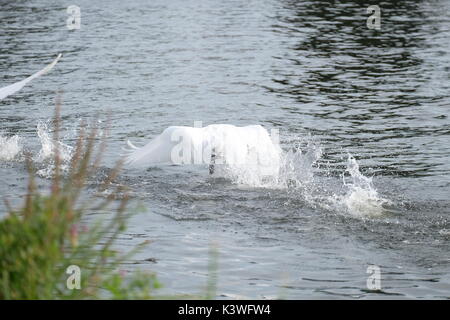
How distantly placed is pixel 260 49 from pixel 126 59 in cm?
385

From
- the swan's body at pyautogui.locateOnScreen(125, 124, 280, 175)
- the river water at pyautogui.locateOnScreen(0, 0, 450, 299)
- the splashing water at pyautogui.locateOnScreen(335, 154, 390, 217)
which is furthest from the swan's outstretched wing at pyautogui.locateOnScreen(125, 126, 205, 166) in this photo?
the splashing water at pyautogui.locateOnScreen(335, 154, 390, 217)

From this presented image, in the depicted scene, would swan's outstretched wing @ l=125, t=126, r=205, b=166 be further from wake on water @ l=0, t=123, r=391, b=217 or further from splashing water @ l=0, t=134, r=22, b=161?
splashing water @ l=0, t=134, r=22, b=161

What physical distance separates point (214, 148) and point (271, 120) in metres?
5.02

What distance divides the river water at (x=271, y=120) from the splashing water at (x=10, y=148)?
16mm

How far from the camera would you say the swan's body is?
493 inches

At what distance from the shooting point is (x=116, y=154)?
14.7 m

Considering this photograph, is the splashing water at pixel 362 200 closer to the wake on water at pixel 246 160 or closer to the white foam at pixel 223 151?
the wake on water at pixel 246 160

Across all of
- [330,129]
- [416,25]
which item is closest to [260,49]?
[416,25]

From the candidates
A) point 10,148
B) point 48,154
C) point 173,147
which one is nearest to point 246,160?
point 173,147

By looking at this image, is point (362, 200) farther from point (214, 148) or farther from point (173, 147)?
point (173, 147)

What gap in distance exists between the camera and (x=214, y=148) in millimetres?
12680

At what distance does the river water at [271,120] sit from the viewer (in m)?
9.89
